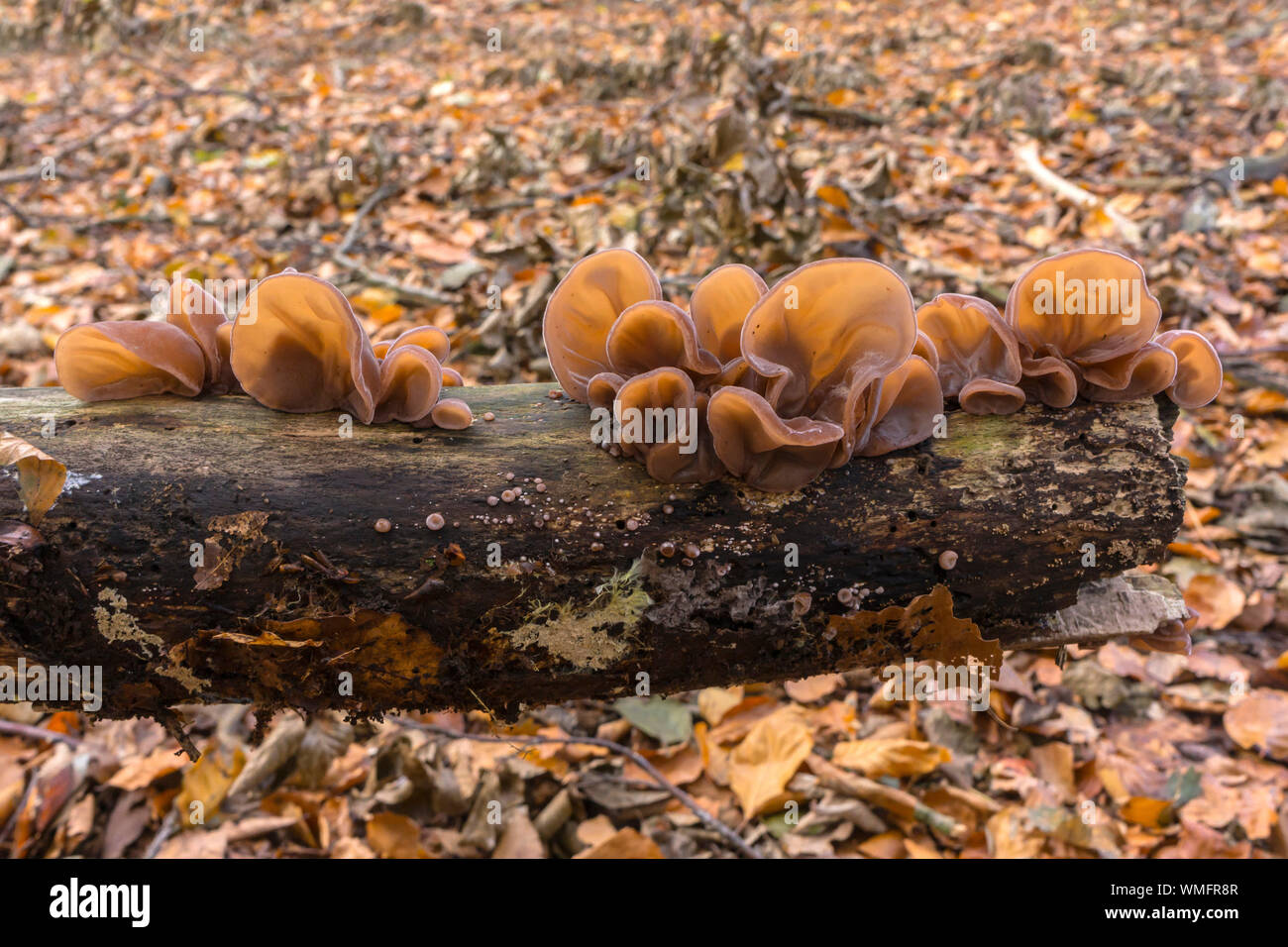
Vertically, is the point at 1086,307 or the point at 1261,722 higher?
the point at 1086,307

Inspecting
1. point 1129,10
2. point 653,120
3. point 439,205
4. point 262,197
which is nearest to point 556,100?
point 653,120

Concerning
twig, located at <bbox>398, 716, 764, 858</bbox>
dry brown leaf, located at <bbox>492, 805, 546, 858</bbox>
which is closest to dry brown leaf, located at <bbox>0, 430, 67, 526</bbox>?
twig, located at <bbox>398, 716, 764, 858</bbox>

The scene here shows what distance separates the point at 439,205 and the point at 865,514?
542 centimetres

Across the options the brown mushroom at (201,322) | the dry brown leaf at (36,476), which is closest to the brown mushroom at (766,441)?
the brown mushroom at (201,322)

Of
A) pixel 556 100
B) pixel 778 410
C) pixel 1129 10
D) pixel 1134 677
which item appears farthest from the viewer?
pixel 1129 10

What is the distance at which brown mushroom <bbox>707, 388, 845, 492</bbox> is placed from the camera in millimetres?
1754

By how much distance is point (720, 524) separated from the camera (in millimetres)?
1878

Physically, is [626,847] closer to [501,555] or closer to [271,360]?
[501,555]

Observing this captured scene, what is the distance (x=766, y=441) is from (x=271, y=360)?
1139 mm

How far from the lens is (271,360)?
196cm

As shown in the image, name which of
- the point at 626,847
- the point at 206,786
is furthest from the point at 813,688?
the point at 206,786

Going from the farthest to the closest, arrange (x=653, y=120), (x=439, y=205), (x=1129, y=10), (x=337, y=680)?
(x=1129, y=10), (x=653, y=120), (x=439, y=205), (x=337, y=680)

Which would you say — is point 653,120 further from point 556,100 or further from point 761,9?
point 761,9

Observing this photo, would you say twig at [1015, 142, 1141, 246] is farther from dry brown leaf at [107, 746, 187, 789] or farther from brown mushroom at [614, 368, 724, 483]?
dry brown leaf at [107, 746, 187, 789]
